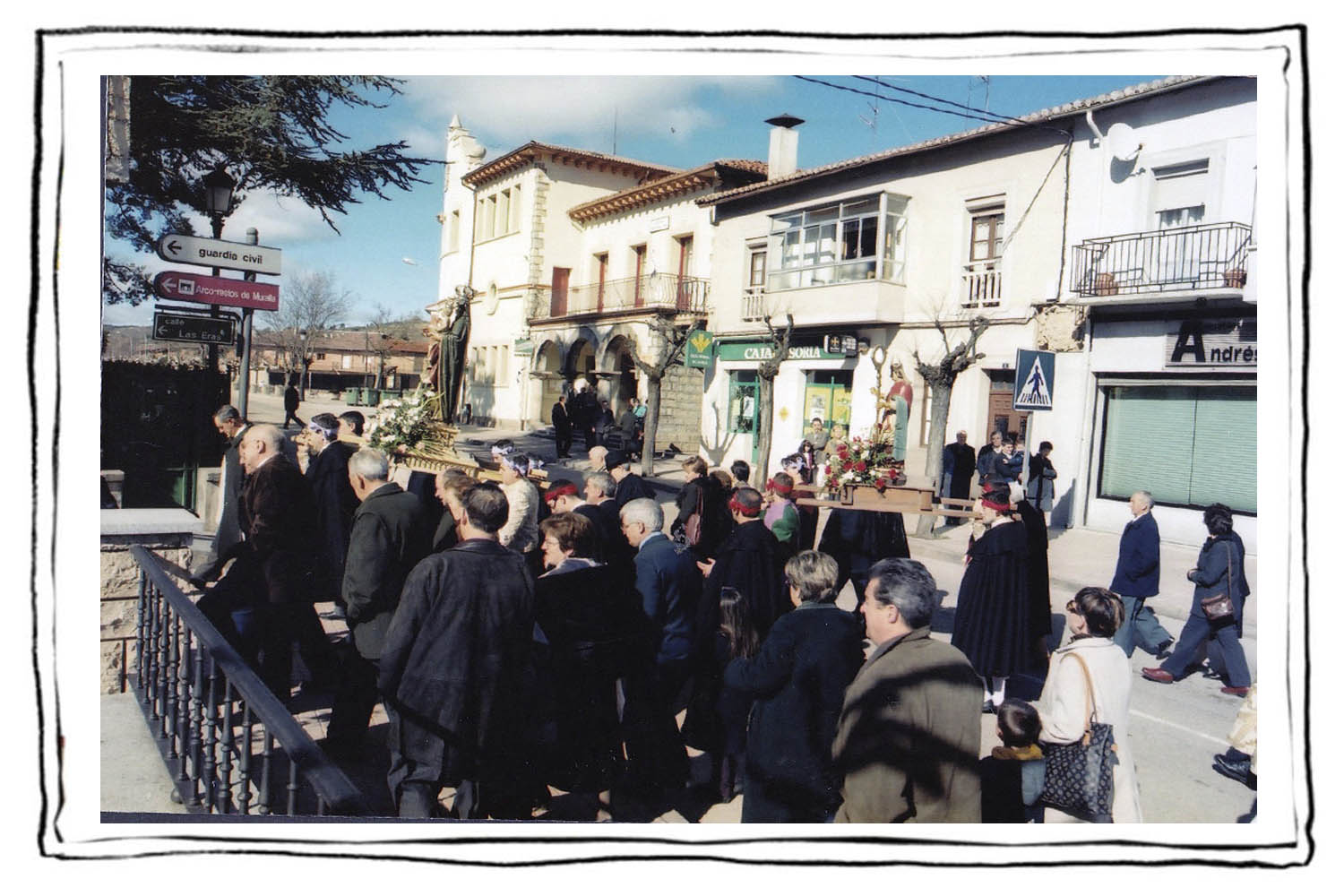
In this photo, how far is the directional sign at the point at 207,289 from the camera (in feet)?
17.1

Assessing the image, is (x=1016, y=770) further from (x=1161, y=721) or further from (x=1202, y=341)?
(x=1202, y=341)

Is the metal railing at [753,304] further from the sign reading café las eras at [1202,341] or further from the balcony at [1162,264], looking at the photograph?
the sign reading café las eras at [1202,341]

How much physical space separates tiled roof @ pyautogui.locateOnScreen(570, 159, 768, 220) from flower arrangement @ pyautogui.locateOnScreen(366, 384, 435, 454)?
53.1 feet

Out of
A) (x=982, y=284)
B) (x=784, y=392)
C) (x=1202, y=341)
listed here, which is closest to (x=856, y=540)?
(x=1202, y=341)

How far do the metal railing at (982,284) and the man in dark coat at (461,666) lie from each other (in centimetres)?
1445

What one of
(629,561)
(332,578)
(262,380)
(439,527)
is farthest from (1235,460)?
(262,380)

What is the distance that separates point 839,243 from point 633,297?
778cm

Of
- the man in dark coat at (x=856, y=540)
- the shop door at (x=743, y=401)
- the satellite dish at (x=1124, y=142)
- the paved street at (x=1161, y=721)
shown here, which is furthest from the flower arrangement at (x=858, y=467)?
the shop door at (x=743, y=401)

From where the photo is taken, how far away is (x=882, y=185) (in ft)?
59.3

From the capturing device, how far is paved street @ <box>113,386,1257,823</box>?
4160 millimetres

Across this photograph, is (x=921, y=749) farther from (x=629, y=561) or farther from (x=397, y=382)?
(x=397, y=382)

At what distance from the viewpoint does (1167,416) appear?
12414mm

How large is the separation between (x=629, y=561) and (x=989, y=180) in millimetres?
13599

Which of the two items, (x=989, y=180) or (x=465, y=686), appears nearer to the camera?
(x=465, y=686)
